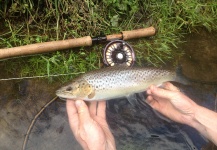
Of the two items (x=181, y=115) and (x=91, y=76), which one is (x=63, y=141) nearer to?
(x=91, y=76)

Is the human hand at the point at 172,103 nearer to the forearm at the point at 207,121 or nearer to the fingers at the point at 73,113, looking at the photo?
the forearm at the point at 207,121

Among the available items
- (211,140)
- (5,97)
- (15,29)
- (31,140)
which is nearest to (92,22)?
(15,29)

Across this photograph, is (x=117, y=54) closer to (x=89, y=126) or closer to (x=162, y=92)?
(x=162, y=92)

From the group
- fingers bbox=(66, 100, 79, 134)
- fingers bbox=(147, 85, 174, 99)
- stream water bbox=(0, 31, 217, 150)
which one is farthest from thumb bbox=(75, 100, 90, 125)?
fingers bbox=(147, 85, 174, 99)

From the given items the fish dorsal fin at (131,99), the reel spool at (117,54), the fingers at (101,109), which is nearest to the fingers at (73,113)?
the fingers at (101,109)

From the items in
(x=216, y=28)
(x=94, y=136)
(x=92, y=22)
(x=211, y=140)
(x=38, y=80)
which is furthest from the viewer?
(x=216, y=28)

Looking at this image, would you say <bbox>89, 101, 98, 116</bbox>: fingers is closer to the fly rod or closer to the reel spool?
the reel spool
